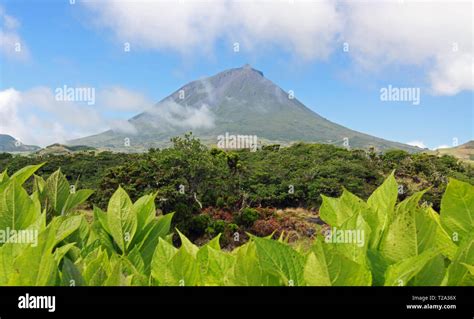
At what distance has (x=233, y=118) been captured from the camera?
103 meters

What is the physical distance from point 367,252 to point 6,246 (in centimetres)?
57

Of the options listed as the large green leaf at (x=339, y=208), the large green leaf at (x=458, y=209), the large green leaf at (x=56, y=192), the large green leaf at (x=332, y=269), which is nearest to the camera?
the large green leaf at (x=332, y=269)

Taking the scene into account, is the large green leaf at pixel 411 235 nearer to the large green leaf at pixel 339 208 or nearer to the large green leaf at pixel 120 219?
the large green leaf at pixel 339 208

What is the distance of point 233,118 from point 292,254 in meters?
102

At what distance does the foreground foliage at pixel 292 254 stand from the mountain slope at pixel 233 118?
277 feet

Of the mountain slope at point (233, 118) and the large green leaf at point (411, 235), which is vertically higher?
the mountain slope at point (233, 118)

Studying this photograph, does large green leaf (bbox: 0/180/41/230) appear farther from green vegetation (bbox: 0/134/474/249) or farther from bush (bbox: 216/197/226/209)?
bush (bbox: 216/197/226/209)

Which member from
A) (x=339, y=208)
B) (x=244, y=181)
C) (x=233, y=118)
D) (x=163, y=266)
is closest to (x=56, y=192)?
(x=163, y=266)

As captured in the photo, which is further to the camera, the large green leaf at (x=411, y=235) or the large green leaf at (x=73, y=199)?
the large green leaf at (x=73, y=199)

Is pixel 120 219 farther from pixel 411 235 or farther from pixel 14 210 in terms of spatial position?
pixel 411 235

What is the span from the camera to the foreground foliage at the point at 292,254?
660mm

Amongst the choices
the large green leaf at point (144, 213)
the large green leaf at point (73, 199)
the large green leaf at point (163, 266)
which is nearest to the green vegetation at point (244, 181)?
the large green leaf at point (73, 199)

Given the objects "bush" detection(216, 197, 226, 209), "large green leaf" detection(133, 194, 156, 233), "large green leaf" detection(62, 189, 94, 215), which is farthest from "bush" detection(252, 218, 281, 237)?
"large green leaf" detection(133, 194, 156, 233)
